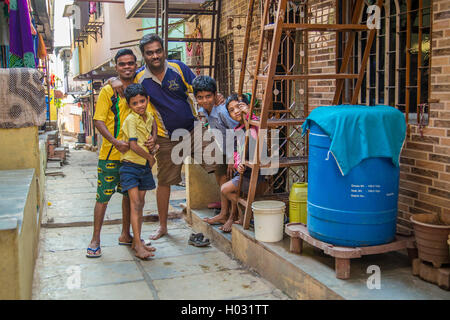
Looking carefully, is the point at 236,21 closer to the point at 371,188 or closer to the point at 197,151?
the point at 197,151

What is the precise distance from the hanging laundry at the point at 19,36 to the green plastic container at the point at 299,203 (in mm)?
4608

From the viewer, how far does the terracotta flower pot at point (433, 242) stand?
3504 millimetres

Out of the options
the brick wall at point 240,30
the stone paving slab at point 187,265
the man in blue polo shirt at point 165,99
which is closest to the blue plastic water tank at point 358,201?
the stone paving slab at point 187,265

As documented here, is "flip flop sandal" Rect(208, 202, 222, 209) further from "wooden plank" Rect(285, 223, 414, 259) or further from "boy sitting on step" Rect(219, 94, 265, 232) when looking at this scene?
"wooden plank" Rect(285, 223, 414, 259)

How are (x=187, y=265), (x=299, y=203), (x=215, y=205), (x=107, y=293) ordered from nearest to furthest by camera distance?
(x=107, y=293) → (x=299, y=203) → (x=187, y=265) → (x=215, y=205)

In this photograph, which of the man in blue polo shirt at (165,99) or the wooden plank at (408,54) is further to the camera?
the man in blue polo shirt at (165,99)

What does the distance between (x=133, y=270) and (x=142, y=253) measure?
1.02ft

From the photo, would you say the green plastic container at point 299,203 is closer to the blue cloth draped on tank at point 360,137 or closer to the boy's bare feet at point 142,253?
the blue cloth draped on tank at point 360,137

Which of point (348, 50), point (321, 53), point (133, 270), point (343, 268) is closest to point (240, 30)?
point (321, 53)

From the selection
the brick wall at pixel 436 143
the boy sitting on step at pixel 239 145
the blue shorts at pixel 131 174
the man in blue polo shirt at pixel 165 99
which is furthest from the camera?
the man in blue polo shirt at pixel 165 99

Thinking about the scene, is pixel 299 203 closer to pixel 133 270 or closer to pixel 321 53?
pixel 133 270

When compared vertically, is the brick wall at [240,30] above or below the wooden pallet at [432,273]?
above

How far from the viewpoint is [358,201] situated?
3.72 meters
